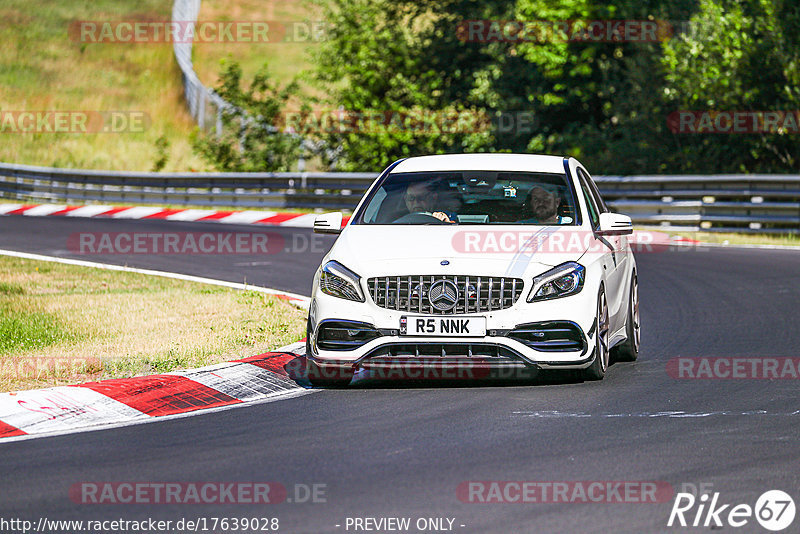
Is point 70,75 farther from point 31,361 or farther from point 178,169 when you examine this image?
point 31,361

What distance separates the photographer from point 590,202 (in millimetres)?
10406

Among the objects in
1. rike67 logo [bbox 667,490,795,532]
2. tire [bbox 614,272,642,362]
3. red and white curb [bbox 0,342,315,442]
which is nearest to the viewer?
rike67 logo [bbox 667,490,795,532]

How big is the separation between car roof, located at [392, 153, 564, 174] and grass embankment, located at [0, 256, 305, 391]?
1.87 m

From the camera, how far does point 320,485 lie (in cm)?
621

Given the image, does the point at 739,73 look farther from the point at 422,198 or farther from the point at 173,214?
the point at 422,198

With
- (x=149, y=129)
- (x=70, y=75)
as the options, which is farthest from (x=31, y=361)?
(x=70, y=75)

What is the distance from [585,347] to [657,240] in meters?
15.0

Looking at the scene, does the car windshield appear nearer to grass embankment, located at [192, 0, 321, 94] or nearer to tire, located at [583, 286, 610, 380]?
tire, located at [583, 286, 610, 380]

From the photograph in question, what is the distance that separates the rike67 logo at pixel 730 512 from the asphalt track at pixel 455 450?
2.4 inches

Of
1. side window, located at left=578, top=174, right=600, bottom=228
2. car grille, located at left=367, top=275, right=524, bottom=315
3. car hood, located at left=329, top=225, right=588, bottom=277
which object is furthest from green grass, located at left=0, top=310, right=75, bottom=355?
side window, located at left=578, top=174, right=600, bottom=228

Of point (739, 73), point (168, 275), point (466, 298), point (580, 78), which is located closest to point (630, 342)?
point (466, 298)

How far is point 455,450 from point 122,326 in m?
5.62

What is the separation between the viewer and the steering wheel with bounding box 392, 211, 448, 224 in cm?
980

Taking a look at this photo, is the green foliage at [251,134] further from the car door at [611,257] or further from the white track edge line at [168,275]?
the car door at [611,257]
